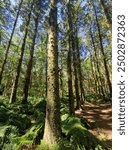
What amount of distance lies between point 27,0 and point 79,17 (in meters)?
4.41

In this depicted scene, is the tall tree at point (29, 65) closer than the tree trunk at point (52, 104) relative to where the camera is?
No

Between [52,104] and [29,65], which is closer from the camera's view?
[52,104]

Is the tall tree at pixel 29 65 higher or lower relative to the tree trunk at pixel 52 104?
higher

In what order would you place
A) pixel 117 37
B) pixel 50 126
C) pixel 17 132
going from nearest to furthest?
pixel 117 37 < pixel 50 126 < pixel 17 132

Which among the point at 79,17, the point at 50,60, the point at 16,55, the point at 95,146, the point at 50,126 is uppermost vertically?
the point at 79,17

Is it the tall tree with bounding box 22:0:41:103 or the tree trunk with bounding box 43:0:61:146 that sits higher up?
the tall tree with bounding box 22:0:41:103

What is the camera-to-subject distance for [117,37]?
5.79 m

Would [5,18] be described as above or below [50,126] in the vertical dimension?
above

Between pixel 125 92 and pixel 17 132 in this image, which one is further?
pixel 17 132

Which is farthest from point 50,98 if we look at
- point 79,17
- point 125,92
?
point 79,17

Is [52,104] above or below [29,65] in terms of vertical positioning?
below

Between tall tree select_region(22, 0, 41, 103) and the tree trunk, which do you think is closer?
the tree trunk

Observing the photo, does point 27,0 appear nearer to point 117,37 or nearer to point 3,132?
point 3,132

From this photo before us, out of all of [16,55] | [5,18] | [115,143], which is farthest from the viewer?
[16,55]
